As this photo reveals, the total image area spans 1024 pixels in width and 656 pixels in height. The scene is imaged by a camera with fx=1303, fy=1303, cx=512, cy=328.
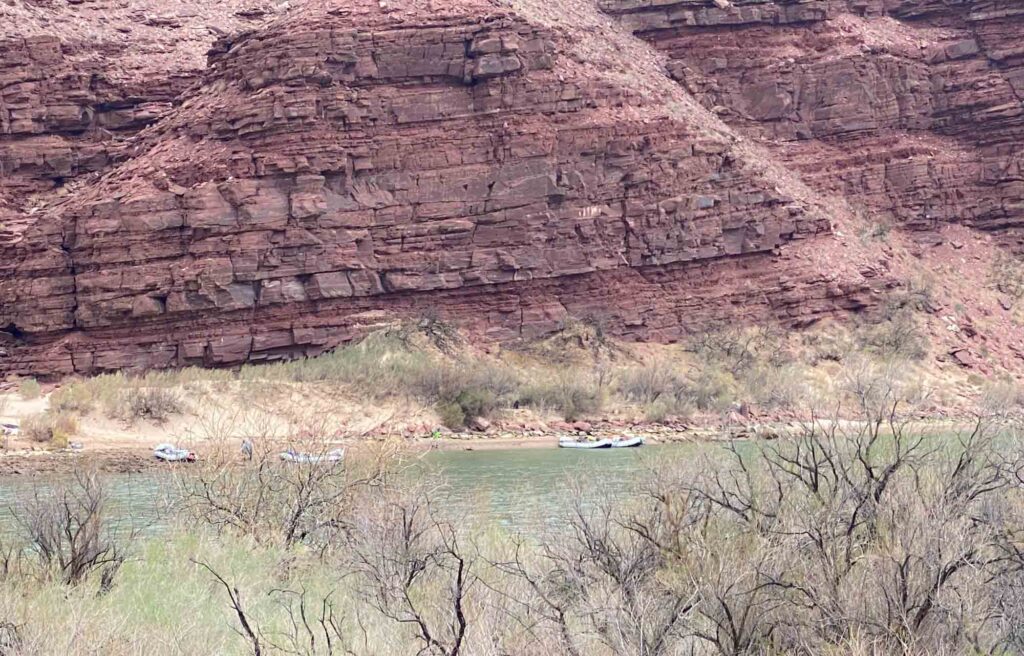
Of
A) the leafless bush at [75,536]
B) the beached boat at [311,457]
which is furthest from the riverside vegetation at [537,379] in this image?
the leafless bush at [75,536]

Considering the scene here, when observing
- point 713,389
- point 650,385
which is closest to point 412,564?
point 650,385

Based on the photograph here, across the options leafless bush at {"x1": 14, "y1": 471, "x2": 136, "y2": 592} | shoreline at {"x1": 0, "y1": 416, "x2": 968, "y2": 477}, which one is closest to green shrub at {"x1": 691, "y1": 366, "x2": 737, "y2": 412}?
shoreline at {"x1": 0, "y1": 416, "x2": 968, "y2": 477}

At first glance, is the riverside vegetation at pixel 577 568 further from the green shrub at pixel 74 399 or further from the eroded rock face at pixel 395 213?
the eroded rock face at pixel 395 213

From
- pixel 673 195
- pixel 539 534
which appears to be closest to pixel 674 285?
pixel 673 195

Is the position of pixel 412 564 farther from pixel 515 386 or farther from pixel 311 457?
pixel 515 386

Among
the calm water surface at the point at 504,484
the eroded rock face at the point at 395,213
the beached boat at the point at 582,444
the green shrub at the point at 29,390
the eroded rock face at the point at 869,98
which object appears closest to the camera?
the calm water surface at the point at 504,484

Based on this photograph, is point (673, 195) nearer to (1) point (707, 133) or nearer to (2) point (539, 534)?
(1) point (707, 133)
